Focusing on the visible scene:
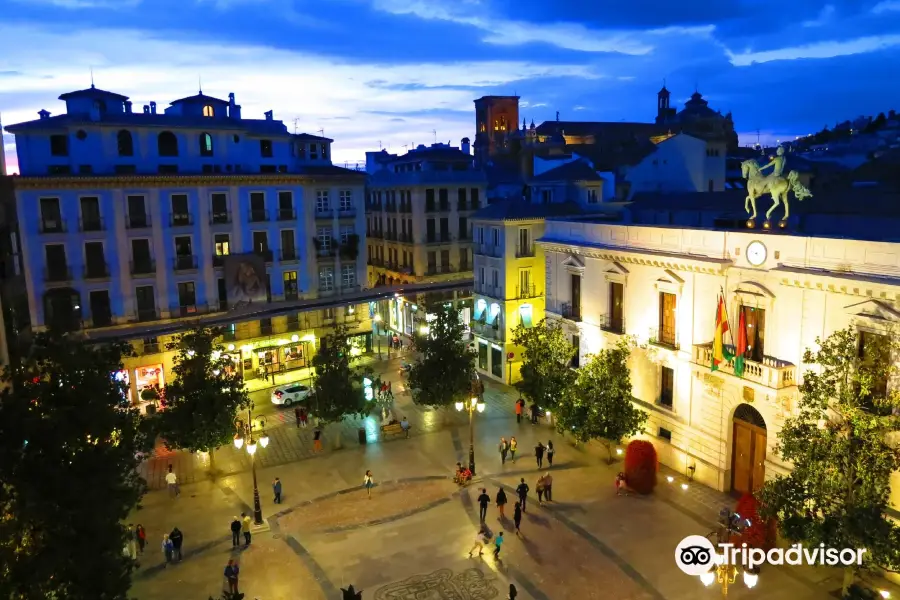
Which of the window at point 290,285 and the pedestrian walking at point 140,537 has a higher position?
the window at point 290,285

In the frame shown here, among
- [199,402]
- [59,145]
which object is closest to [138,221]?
[59,145]

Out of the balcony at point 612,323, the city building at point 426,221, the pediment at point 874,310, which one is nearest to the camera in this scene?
the pediment at point 874,310

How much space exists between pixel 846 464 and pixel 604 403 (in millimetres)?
10548

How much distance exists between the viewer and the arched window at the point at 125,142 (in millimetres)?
38406

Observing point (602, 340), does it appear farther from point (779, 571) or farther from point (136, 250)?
point (136, 250)

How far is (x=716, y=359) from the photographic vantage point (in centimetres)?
2525

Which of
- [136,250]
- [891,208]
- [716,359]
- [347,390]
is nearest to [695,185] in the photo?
[891,208]

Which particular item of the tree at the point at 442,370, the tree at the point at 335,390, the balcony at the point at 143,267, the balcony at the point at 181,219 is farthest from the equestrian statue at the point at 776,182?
the balcony at the point at 143,267

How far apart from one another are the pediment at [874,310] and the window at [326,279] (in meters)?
32.3

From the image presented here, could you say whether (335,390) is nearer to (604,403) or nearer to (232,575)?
(232,575)

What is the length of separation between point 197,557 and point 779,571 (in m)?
19.7

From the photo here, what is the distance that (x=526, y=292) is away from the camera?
137 feet

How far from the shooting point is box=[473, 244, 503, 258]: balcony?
41406 millimetres

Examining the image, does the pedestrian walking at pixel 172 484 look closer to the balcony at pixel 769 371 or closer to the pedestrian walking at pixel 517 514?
the pedestrian walking at pixel 517 514
